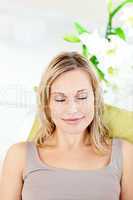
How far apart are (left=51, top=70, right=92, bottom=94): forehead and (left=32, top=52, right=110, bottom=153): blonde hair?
0.04 feet

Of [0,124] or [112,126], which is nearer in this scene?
[112,126]

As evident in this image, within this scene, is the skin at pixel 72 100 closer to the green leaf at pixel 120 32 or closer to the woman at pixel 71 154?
the woman at pixel 71 154

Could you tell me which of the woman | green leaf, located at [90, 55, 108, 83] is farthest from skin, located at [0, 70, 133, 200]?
green leaf, located at [90, 55, 108, 83]

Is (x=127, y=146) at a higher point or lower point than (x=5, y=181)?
higher

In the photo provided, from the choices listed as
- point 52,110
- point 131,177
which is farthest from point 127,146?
point 52,110

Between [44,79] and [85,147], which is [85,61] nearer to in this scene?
[44,79]

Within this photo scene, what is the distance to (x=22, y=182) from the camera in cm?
160

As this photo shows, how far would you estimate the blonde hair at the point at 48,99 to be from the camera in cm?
155

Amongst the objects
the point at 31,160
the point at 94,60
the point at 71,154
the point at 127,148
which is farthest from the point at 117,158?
the point at 94,60

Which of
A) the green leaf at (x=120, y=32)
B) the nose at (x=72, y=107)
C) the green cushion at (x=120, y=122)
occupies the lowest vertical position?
the green cushion at (x=120, y=122)

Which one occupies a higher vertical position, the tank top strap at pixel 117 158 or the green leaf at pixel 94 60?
the green leaf at pixel 94 60

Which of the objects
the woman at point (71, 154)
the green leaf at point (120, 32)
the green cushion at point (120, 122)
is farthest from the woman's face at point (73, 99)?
the green leaf at point (120, 32)

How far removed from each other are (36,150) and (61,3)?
84 cm

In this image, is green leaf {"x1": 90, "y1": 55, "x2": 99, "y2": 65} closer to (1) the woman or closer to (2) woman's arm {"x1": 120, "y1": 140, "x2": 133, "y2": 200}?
(1) the woman
